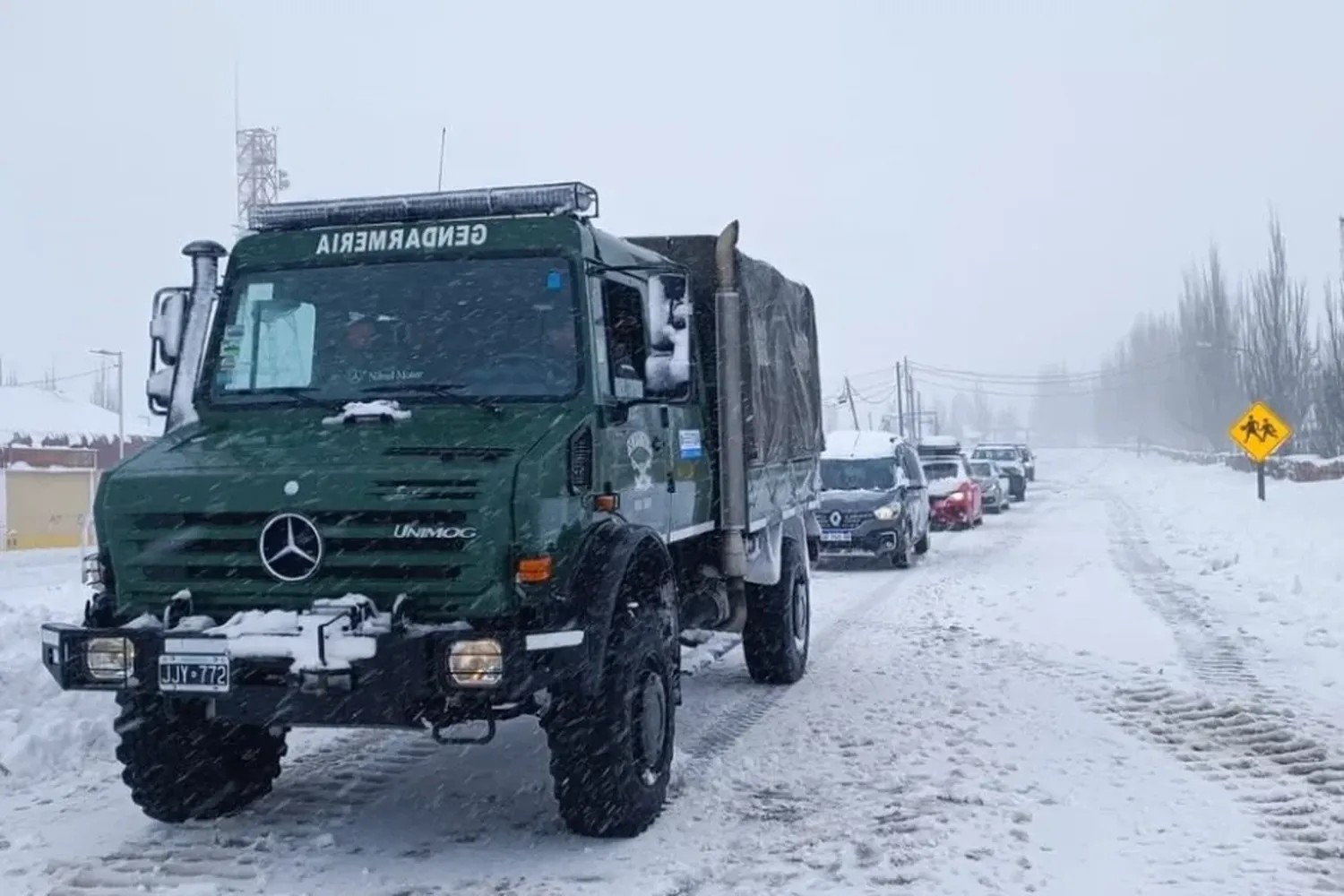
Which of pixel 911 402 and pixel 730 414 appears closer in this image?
pixel 730 414

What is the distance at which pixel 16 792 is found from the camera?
7113mm

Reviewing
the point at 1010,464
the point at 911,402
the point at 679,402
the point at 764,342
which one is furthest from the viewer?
the point at 911,402

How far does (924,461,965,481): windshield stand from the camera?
3002 cm

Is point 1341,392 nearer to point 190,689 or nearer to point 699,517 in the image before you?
point 699,517

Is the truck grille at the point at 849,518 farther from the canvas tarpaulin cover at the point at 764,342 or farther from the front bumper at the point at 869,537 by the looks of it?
the canvas tarpaulin cover at the point at 764,342

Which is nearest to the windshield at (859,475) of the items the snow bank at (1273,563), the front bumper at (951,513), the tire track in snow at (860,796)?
A: the snow bank at (1273,563)

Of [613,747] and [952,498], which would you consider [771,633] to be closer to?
[613,747]

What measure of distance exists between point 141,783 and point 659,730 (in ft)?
7.99

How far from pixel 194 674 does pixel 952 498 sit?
24921 mm

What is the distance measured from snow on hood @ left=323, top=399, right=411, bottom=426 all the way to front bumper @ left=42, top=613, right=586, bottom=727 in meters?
1.09

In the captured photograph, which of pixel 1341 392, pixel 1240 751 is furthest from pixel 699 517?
pixel 1341 392

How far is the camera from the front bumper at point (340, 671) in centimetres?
532

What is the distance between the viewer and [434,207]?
22.6 ft

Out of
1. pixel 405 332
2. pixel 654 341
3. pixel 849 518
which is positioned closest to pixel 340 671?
pixel 405 332
